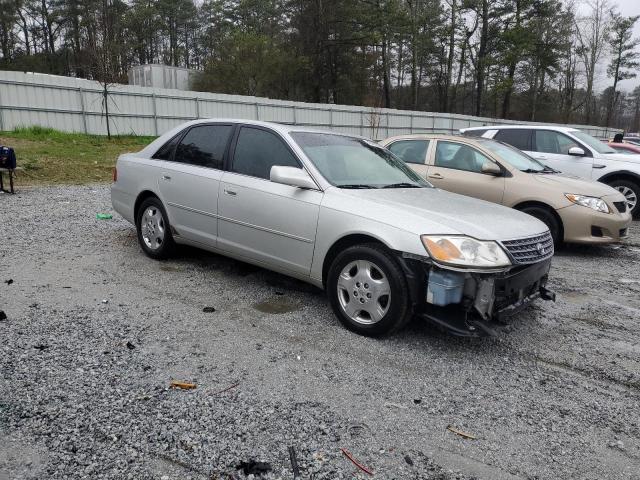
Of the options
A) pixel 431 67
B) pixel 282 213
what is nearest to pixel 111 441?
pixel 282 213

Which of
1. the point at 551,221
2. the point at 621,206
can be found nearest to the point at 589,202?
the point at 551,221

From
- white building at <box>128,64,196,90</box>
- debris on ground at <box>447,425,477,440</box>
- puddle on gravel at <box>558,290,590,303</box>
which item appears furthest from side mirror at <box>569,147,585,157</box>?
white building at <box>128,64,196,90</box>

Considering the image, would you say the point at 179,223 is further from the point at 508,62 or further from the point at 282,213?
the point at 508,62

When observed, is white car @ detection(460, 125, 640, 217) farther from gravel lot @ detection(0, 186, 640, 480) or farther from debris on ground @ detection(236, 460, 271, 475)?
debris on ground @ detection(236, 460, 271, 475)

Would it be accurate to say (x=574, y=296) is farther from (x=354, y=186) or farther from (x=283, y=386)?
(x=283, y=386)

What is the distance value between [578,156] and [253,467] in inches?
361

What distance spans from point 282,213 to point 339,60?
37.2 m

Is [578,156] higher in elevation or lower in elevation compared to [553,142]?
lower

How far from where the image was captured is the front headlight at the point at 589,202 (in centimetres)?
654

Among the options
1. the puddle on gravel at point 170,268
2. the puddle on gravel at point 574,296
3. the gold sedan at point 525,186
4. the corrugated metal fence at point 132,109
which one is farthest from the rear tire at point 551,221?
the corrugated metal fence at point 132,109

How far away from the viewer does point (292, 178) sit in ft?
13.5

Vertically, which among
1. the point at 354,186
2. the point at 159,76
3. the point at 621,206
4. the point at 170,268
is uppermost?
the point at 159,76

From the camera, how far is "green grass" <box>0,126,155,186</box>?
12.8 metres

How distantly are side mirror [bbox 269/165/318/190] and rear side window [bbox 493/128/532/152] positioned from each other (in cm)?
702
